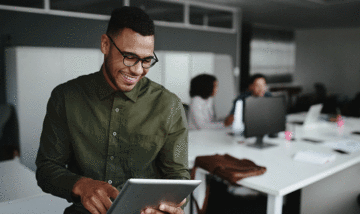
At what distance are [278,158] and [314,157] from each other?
28 cm

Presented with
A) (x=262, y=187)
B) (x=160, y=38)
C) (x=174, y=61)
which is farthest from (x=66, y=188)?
(x=160, y=38)

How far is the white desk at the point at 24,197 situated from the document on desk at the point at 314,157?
1.82 metres

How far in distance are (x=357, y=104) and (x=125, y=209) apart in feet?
21.6

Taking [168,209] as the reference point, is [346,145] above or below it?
below

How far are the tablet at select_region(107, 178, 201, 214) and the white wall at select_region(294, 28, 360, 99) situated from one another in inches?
484

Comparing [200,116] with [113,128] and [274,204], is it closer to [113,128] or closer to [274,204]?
[274,204]

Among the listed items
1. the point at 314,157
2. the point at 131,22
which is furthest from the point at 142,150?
the point at 314,157

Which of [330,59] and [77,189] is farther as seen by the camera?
[330,59]

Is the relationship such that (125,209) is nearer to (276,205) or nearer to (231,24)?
(276,205)

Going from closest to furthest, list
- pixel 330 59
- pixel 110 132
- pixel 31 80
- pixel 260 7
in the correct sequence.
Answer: pixel 110 132, pixel 31 80, pixel 260 7, pixel 330 59

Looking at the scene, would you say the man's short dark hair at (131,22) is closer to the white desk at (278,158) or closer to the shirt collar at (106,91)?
the shirt collar at (106,91)

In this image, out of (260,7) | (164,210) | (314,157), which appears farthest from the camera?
(260,7)

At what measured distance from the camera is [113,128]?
56.0 inches

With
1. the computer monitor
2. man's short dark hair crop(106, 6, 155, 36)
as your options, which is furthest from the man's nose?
the computer monitor
